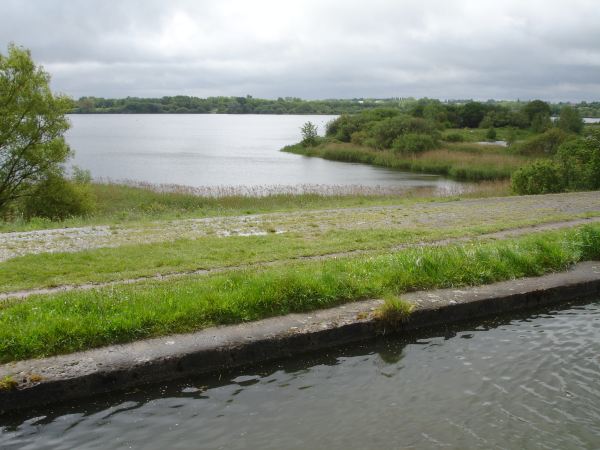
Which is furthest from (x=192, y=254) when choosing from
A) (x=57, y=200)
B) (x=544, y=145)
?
(x=544, y=145)

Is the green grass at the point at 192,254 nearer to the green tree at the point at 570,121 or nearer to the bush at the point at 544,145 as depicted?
the bush at the point at 544,145

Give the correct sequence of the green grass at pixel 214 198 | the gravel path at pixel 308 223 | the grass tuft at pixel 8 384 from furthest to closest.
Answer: the green grass at pixel 214 198 < the gravel path at pixel 308 223 < the grass tuft at pixel 8 384

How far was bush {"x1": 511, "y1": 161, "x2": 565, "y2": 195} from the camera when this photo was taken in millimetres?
26594

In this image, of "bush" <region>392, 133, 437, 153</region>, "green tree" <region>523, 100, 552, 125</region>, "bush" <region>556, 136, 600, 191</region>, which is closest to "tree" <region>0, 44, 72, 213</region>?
"bush" <region>556, 136, 600, 191</region>

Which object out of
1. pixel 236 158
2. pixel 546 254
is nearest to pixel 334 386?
pixel 546 254

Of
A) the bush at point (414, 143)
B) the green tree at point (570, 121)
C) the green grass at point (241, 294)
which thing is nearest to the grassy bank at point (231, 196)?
the green grass at point (241, 294)

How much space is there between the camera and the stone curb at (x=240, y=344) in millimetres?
5199

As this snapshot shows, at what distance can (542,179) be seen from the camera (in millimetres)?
26672

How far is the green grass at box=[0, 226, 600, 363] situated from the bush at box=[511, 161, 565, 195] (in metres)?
18.1

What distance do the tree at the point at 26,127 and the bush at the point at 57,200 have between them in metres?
0.59

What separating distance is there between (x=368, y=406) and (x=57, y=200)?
2746 centimetres

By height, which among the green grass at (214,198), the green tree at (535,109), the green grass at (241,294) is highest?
the green tree at (535,109)

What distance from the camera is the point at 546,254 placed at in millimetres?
9109

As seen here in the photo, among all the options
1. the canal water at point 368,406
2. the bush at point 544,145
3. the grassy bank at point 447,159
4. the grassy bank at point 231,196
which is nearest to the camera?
the canal water at point 368,406
